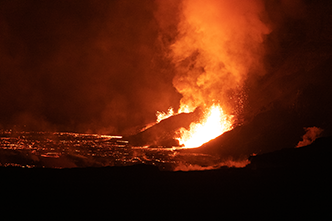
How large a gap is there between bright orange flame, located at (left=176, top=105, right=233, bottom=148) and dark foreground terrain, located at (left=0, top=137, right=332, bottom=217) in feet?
13.1

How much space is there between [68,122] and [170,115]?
5376mm

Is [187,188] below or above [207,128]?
below

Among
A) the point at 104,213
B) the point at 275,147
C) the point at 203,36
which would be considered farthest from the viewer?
the point at 203,36

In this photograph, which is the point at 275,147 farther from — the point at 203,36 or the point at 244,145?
the point at 203,36

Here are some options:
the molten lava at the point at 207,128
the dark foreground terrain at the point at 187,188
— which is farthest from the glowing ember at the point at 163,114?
the dark foreground terrain at the point at 187,188

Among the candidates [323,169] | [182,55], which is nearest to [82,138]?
[182,55]

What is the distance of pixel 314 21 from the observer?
27.5 ft

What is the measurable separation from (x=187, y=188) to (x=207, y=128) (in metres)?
4.97

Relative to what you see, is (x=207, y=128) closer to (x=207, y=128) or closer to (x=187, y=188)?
(x=207, y=128)

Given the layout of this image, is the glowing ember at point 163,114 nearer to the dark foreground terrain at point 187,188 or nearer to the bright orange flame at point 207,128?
the bright orange flame at point 207,128

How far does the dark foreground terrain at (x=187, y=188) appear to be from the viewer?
450 centimetres

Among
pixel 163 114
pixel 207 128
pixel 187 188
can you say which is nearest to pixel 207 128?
pixel 207 128

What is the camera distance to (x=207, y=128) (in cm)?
955

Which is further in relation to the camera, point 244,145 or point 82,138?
point 82,138
